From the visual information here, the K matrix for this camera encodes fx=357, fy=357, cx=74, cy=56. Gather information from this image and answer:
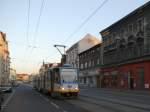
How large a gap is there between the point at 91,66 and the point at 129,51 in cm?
2781

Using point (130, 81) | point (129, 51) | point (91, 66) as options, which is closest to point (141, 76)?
point (130, 81)

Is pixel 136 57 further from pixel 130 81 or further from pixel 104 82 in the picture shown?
pixel 104 82

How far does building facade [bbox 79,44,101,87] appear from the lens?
271 feet

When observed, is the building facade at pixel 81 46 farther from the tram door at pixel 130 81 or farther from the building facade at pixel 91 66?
the tram door at pixel 130 81

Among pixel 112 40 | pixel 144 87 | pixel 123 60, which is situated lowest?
pixel 144 87

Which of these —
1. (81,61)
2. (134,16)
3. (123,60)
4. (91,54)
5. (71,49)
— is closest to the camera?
(134,16)

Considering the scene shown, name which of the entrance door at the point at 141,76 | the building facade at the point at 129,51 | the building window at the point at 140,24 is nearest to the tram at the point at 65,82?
the building facade at the point at 129,51

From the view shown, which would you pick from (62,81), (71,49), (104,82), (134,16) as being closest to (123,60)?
(134,16)

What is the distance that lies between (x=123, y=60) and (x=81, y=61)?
37.4 metres

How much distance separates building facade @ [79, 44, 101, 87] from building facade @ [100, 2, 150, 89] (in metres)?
6.39

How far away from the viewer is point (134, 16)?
58.7m

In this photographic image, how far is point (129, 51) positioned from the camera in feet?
202

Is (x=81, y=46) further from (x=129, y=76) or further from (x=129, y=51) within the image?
(x=129, y=76)

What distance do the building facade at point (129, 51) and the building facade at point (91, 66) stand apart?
21.0 ft
